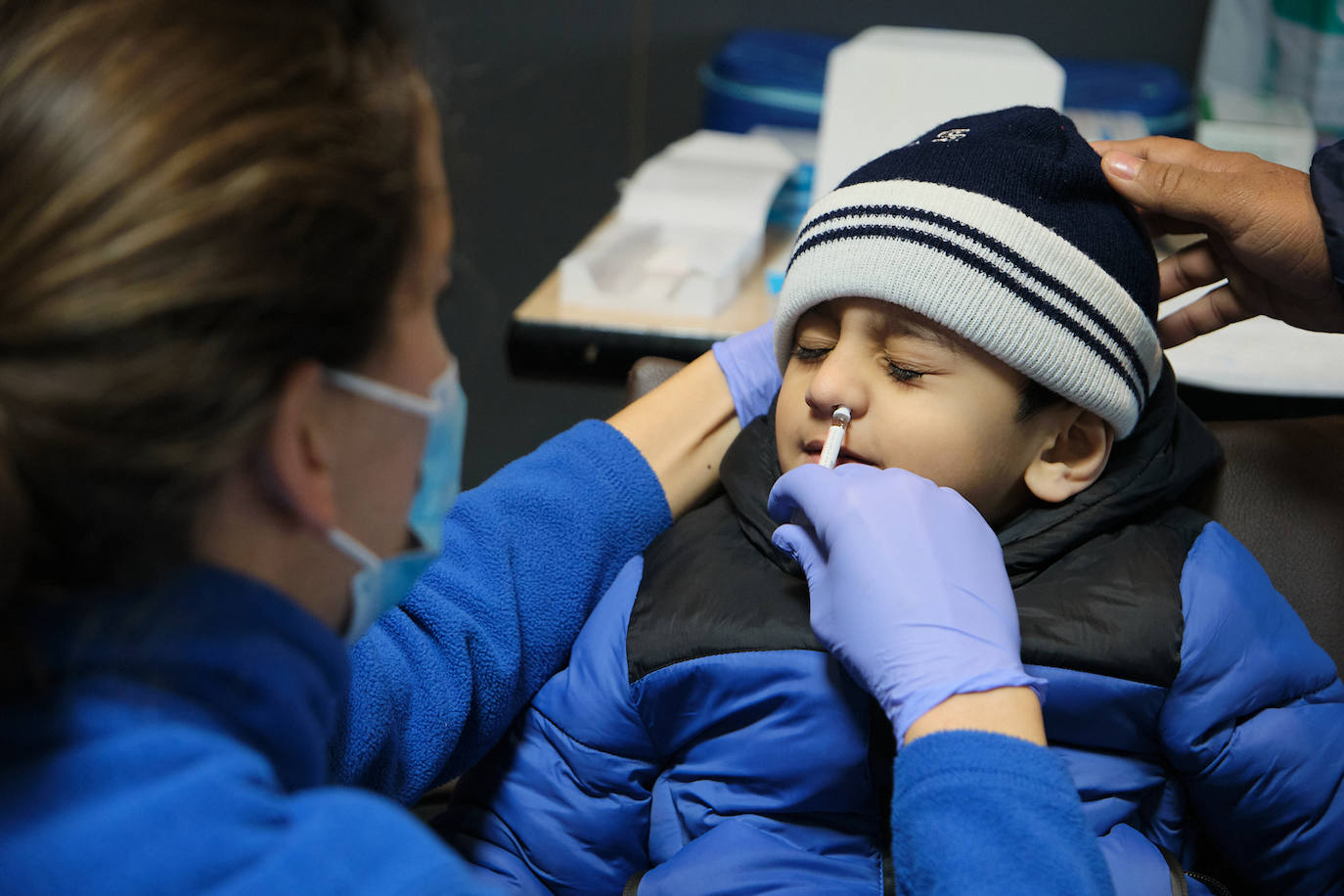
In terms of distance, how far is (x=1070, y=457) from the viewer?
1.23m

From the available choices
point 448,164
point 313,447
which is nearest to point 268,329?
point 313,447

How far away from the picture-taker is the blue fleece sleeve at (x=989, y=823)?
809 millimetres

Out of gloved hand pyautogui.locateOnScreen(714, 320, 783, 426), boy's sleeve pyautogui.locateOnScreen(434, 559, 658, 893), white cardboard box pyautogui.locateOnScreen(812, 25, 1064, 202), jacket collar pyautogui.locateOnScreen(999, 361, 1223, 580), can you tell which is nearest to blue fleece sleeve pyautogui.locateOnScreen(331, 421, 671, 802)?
boy's sleeve pyautogui.locateOnScreen(434, 559, 658, 893)

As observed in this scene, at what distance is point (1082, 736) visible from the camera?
3.63 ft

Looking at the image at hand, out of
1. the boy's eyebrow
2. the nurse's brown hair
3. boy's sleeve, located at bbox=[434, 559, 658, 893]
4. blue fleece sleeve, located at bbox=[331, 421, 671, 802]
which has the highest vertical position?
the nurse's brown hair

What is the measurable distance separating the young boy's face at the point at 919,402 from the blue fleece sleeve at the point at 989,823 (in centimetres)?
34

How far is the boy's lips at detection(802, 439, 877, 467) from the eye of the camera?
1183 millimetres

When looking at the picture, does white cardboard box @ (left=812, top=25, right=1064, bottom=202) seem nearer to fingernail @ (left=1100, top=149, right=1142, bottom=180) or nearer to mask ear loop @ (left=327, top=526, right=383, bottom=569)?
fingernail @ (left=1100, top=149, right=1142, bottom=180)

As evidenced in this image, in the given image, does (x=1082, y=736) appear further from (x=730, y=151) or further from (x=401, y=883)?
(x=730, y=151)

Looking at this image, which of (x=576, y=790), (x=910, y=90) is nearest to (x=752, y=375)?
(x=576, y=790)

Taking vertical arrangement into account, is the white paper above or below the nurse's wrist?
below

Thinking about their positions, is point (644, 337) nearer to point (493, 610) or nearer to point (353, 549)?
point (493, 610)

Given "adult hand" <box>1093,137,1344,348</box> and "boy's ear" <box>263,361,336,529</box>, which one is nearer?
"boy's ear" <box>263,361,336,529</box>

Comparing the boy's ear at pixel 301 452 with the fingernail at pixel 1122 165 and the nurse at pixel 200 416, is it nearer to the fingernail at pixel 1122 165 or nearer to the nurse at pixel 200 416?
the nurse at pixel 200 416
